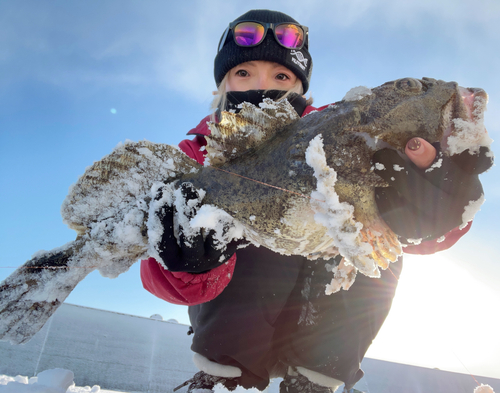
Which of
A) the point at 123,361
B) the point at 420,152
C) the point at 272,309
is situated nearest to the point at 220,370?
the point at 272,309

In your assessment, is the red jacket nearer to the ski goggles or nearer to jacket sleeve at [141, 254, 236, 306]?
jacket sleeve at [141, 254, 236, 306]

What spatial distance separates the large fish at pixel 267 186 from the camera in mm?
1576

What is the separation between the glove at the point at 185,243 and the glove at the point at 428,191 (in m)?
A: 0.99

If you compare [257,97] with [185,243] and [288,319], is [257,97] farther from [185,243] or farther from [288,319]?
[288,319]

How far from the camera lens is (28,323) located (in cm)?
Answer: 164

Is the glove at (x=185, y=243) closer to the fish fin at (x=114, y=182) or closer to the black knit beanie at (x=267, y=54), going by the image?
the fish fin at (x=114, y=182)

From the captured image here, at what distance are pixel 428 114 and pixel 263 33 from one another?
2.23 metres

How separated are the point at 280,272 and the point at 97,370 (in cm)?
342

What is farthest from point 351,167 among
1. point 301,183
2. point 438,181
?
point 438,181

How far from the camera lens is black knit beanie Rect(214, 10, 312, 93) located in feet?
10.1

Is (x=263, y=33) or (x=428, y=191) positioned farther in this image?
(x=263, y=33)

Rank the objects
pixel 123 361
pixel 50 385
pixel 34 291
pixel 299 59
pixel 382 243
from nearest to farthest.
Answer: pixel 34 291 < pixel 382 243 < pixel 50 385 < pixel 299 59 < pixel 123 361

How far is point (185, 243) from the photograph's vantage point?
5.56 feet

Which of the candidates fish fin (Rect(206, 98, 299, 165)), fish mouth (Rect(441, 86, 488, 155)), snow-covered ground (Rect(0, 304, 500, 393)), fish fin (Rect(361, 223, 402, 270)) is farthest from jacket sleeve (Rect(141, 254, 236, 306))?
snow-covered ground (Rect(0, 304, 500, 393))
